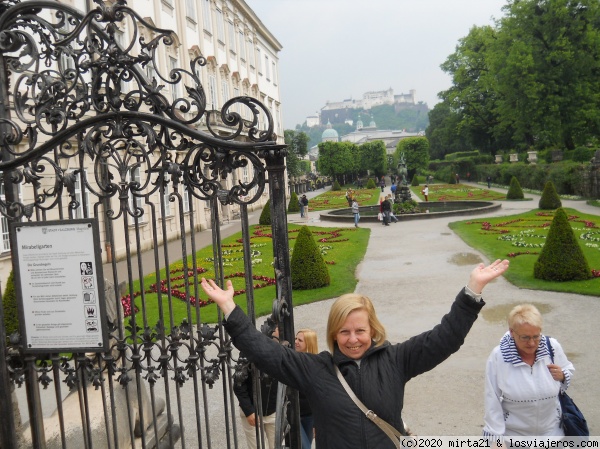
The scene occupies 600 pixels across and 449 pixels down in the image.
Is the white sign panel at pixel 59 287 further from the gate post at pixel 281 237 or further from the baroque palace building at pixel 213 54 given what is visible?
the baroque palace building at pixel 213 54

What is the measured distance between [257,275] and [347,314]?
36.5 feet

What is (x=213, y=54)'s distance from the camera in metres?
26.4

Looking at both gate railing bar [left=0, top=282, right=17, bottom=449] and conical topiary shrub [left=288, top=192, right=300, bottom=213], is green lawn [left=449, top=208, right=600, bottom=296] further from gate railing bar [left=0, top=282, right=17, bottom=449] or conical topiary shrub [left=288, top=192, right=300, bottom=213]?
conical topiary shrub [left=288, top=192, right=300, bottom=213]

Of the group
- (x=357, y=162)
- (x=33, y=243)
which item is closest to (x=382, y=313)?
(x=33, y=243)

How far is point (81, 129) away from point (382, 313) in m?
7.51

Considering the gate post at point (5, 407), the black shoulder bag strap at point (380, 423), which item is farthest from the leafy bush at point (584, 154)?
the gate post at point (5, 407)

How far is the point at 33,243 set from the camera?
12.0 feet

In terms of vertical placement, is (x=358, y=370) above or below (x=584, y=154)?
below

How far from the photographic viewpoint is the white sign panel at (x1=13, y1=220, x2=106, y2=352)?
3613 mm

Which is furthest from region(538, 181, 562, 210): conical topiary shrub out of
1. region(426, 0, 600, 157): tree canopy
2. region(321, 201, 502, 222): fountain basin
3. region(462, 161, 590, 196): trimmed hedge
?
region(426, 0, 600, 157): tree canopy

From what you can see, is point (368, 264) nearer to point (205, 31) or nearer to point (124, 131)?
point (124, 131)

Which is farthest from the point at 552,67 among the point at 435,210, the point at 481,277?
the point at 481,277

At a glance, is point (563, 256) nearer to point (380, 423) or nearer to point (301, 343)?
point (301, 343)

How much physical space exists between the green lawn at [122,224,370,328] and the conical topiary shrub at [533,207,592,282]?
156 inches
